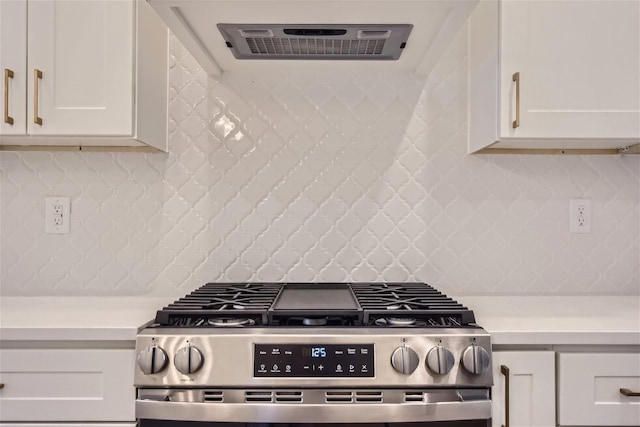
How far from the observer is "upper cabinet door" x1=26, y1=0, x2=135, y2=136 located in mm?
1380

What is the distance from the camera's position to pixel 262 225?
68.4 inches

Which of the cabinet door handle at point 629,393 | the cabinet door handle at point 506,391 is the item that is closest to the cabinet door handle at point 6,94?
the cabinet door handle at point 506,391

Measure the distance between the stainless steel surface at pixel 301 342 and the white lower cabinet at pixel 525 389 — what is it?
0.07 metres

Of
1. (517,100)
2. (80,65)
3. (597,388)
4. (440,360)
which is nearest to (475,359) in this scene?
(440,360)

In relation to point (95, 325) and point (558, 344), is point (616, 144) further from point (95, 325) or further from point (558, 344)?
point (95, 325)

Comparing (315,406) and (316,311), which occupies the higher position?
(316,311)

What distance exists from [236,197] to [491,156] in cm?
93

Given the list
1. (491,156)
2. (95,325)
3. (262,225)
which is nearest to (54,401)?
(95,325)

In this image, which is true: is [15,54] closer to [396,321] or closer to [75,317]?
[75,317]

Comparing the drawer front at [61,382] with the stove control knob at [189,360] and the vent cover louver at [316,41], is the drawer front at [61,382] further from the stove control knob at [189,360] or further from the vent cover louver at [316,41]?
the vent cover louver at [316,41]

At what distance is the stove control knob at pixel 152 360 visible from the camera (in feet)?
3.61

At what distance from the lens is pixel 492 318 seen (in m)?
1.32

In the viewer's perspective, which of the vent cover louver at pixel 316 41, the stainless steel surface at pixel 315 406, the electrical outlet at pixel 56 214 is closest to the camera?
the stainless steel surface at pixel 315 406

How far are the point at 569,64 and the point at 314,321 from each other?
1.02 meters
